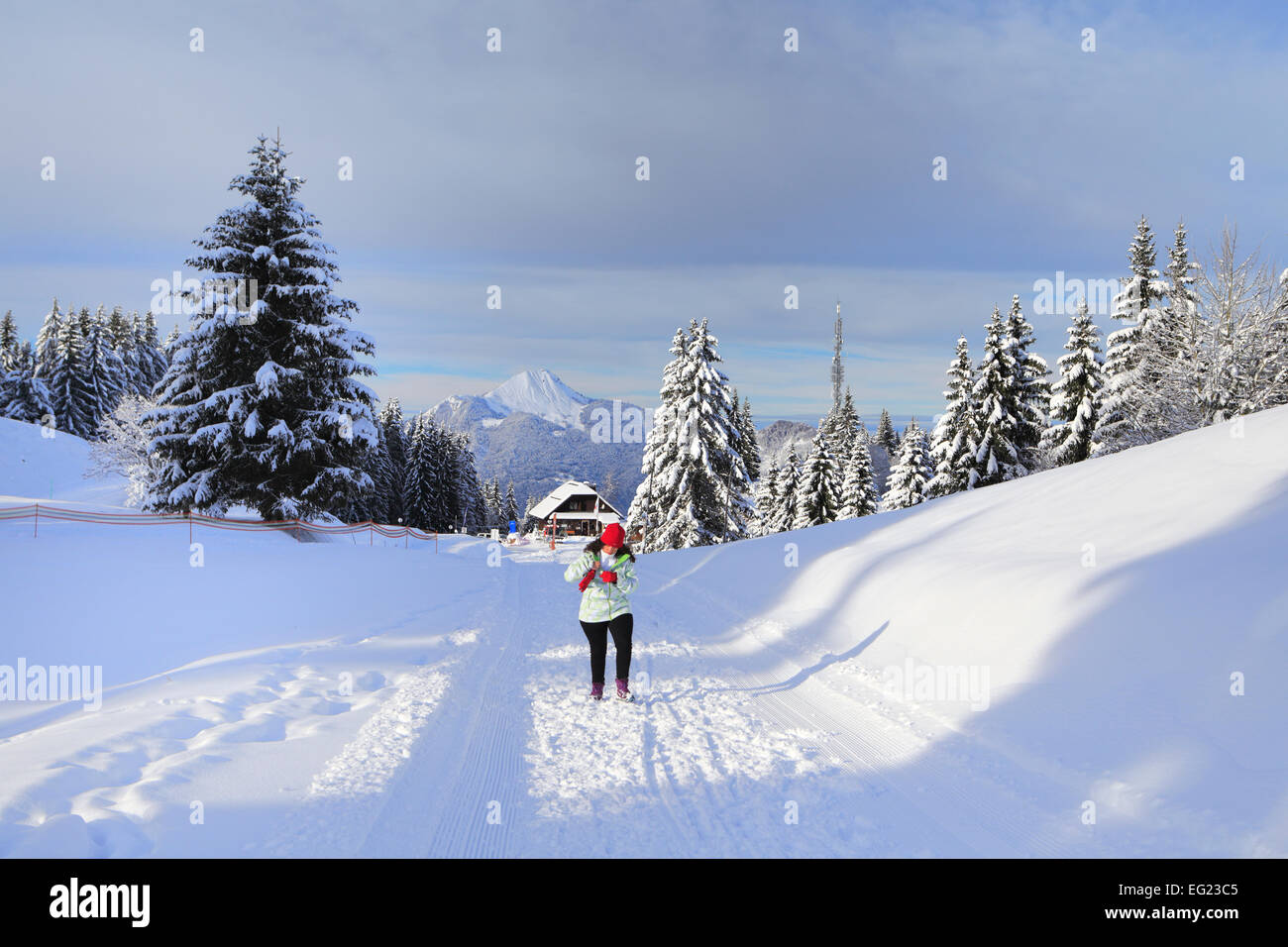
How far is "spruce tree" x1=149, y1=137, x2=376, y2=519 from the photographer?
1941 centimetres

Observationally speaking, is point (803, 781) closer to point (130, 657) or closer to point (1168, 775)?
point (1168, 775)

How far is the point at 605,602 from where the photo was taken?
6.77 meters

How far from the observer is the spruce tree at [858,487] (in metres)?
42.3

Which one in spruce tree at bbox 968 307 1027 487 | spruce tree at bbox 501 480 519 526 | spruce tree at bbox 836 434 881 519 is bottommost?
spruce tree at bbox 501 480 519 526

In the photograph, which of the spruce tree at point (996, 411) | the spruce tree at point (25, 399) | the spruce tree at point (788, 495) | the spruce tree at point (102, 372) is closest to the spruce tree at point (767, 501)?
the spruce tree at point (788, 495)

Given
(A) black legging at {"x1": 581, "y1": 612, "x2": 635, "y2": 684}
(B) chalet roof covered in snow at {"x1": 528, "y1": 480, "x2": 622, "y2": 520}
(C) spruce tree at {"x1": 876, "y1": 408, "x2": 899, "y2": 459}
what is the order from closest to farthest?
(A) black legging at {"x1": 581, "y1": 612, "x2": 635, "y2": 684} → (B) chalet roof covered in snow at {"x1": 528, "y1": 480, "x2": 622, "y2": 520} → (C) spruce tree at {"x1": 876, "y1": 408, "x2": 899, "y2": 459}

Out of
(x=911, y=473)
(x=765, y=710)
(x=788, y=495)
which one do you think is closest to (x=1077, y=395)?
(x=911, y=473)

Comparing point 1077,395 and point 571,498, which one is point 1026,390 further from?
point 571,498

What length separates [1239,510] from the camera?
736 centimetres

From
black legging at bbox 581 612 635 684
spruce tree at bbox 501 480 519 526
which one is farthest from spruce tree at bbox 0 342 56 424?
black legging at bbox 581 612 635 684

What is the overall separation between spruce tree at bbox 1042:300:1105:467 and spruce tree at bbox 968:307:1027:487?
69.5 inches

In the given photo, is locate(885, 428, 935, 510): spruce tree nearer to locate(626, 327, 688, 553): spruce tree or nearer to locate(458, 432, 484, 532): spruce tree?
locate(626, 327, 688, 553): spruce tree

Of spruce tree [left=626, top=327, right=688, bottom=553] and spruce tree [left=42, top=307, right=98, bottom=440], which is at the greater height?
spruce tree [left=42, top=307, right=98, bottom=440]

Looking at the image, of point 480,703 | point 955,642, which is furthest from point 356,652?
point 955,642
